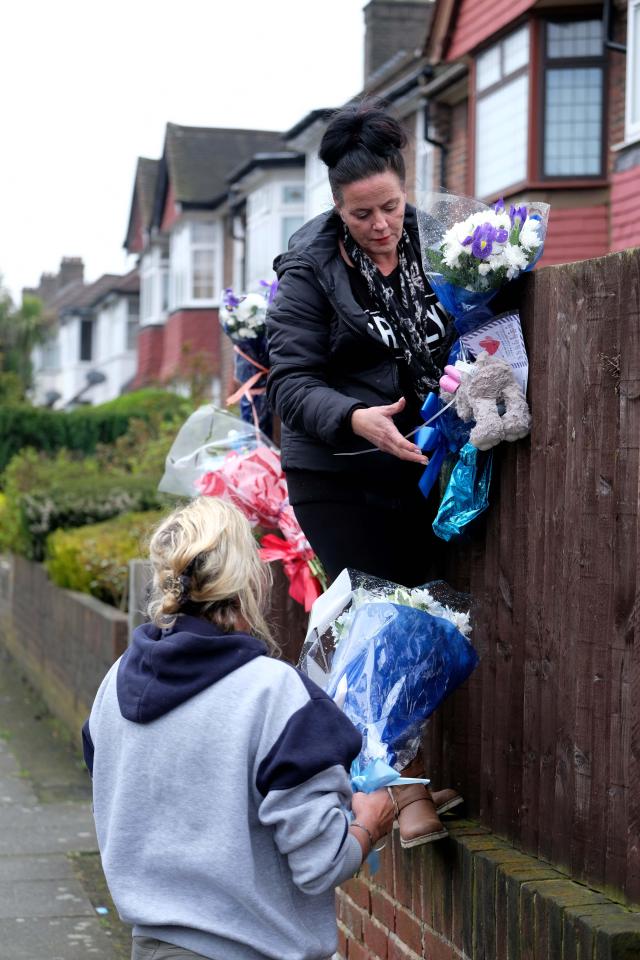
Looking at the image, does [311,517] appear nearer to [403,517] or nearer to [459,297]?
[403,517]

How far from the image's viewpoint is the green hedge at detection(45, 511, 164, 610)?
973 cm

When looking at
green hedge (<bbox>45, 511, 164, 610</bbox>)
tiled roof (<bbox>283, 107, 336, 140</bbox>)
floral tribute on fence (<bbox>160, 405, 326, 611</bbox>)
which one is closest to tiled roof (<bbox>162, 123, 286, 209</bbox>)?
tiled roof (<bbox>283, 107, 336, 140</bbox>)

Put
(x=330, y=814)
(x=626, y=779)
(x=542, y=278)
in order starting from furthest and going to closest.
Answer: (x=542, y=278) < (x=626, y=779) < (x=330, y=814)

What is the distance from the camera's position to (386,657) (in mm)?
3406

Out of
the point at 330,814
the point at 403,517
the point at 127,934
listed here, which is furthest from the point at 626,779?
the point at 127,934

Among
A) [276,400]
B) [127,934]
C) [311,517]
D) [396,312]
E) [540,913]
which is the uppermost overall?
[396,312]

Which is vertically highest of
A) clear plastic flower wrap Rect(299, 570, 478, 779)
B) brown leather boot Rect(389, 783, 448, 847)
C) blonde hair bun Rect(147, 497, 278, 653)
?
blonde hair bun Rect(147, 497, 278, 653)

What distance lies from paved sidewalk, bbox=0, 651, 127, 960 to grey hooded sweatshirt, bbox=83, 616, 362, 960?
2.71 m

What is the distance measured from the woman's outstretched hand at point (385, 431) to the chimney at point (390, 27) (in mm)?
25328

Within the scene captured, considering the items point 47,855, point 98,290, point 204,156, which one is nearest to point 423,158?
point 47,855

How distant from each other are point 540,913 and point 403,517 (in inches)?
45.7

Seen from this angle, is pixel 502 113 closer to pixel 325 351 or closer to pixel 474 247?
pixel 325 351

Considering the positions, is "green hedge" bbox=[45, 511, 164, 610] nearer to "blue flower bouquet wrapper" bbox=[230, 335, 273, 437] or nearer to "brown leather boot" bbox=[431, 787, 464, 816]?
"blue flower bouquet wrapper" bbox=[230, 335, 273, 437]

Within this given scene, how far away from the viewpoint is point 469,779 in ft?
12.6
